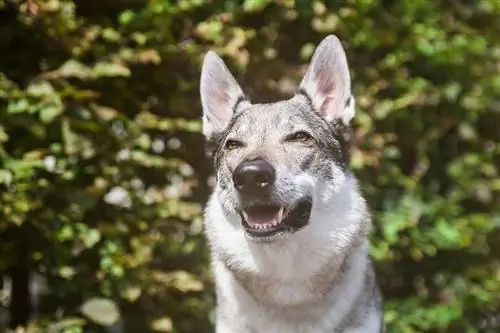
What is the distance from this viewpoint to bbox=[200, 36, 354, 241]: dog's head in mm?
2670

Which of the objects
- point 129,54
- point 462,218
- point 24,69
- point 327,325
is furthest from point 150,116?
point 462,218

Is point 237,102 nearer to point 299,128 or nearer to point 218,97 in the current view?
point 218,97

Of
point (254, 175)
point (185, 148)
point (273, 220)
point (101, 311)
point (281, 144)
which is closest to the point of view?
point (254, 175)

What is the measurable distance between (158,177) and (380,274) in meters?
1.49

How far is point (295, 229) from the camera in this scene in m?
2.75

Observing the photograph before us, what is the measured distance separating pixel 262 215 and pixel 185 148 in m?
1.53

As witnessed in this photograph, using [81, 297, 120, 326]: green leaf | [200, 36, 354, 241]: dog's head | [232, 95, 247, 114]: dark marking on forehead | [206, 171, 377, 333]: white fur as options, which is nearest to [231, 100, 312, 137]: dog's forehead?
[200, 36, 354, 241]: dog's head

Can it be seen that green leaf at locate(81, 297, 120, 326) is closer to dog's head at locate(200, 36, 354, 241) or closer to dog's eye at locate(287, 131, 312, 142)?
dog's head at locate(200, 36, 354, 241)

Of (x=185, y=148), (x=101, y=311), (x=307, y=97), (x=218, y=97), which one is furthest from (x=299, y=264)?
(x=185, y=148)

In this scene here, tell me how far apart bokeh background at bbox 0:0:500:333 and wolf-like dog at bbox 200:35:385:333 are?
886 millimetres

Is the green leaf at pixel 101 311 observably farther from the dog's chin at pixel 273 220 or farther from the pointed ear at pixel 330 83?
the pointed ear at pixel 330 83

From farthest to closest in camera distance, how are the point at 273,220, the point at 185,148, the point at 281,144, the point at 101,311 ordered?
1. the point at 185,148
2. the point at 101,311
3. the point at 281,144
4. the point at 273,220

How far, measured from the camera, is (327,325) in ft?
9.21

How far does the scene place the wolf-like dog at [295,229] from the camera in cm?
274
